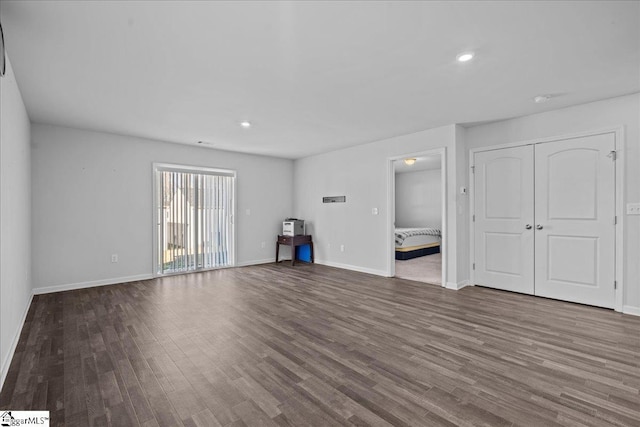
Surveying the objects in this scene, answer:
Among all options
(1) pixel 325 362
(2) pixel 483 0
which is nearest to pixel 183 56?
(2) pixel 483 0

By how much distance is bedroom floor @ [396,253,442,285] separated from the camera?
5.08m

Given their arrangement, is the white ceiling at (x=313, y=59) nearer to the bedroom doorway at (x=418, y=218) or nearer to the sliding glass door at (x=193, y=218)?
the sliding glass door at (x=193, y=218)

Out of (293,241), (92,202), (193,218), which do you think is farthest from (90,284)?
(293,241)

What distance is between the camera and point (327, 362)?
7.46 ft

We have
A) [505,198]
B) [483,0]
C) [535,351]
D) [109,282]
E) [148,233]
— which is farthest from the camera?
[148,233]

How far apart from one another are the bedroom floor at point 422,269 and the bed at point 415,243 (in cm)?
16

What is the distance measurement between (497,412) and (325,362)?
3.72 feet

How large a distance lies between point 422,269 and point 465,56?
426 centimetres

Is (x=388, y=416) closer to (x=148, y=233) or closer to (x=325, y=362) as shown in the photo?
(x=325, y=362)

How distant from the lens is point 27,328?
297 centimetres

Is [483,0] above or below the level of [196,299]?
above

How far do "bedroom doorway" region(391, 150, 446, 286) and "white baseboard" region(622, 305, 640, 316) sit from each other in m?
2.30

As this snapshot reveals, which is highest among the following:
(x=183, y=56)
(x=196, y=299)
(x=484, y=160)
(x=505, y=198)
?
(x=183, y=56)

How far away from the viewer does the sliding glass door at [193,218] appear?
5445 millimetres
